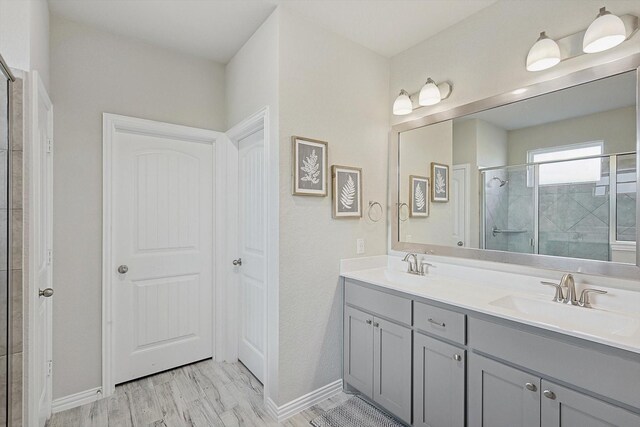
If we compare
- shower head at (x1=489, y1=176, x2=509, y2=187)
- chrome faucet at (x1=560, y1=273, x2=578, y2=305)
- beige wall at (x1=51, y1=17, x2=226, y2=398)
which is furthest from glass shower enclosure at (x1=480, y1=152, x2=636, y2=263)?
beige wall at (x1=51, y1=17, x2=226, y2=398)

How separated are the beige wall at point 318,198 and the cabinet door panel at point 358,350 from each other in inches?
3.3

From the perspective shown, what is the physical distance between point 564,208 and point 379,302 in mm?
1144

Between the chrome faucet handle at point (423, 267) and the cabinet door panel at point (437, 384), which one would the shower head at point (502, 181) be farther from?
the cabinet door panel at point (437, 384)

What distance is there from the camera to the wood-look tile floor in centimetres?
201

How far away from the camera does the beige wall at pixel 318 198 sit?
81.7 inches

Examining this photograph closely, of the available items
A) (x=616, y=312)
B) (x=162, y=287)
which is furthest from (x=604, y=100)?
(x=162, y=287)

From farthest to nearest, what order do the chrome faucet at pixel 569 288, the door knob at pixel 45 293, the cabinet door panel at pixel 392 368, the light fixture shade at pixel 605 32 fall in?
the cabinet door panel at pixel 392 368
the door knob at pixel 45 293
the chrome faucet at pixel 569 288
the light fixture shade at pixel 605 32

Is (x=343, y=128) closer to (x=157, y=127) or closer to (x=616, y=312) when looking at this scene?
(x=157, y=127)

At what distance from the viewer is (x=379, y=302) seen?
2.03 meters

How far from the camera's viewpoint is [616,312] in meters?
1.46

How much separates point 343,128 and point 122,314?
2174mm

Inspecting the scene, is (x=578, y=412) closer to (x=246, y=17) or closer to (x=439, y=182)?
(x=439, y=182)

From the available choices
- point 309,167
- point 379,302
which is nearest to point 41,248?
point 309,167

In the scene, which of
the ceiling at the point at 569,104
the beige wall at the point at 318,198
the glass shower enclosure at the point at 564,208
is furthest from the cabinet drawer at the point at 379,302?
the ceiling at the point at 569,104
